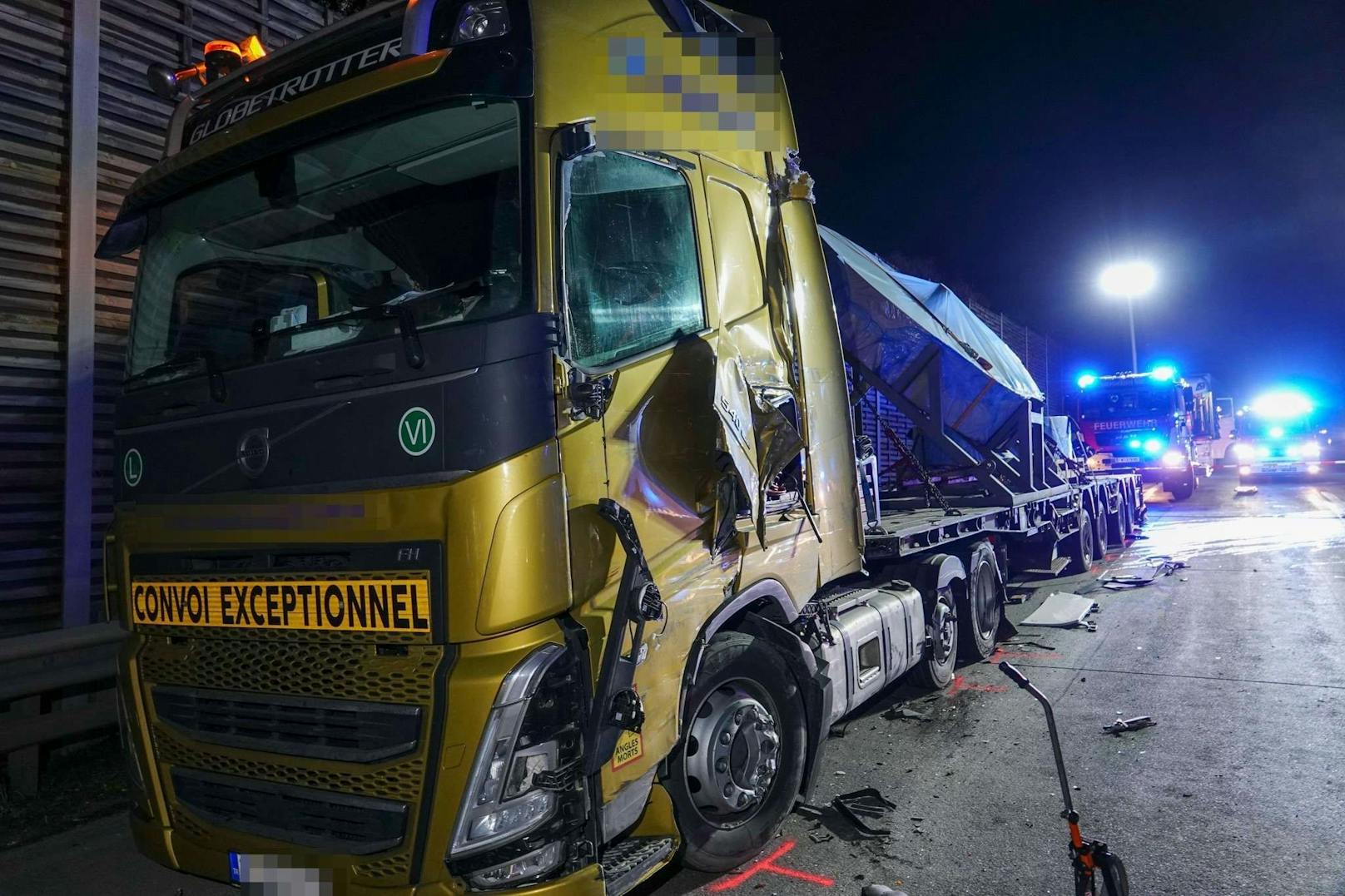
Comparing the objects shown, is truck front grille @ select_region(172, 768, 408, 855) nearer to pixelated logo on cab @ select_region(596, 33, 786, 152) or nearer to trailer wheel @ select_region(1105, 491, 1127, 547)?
pixelated logo on cab @ select_region(596, 33, 786, 152)

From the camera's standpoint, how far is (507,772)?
2.40 metres

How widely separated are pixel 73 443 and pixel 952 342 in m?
6.64

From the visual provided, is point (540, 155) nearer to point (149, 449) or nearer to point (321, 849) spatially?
point (149, 449)

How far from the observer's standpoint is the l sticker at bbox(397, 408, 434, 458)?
251 centimetres

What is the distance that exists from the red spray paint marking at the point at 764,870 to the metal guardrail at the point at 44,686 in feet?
10.7

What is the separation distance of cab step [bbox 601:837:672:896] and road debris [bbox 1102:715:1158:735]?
3545 millimetres

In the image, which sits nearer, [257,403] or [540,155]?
[540,155]

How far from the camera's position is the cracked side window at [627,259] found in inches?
110

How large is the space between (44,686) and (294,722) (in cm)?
291

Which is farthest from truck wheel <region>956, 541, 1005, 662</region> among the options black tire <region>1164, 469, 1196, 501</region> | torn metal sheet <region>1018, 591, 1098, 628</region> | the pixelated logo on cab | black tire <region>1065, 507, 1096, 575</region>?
black tire <region>1164, 469, 1196, 501</region>

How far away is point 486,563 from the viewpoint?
242 cm

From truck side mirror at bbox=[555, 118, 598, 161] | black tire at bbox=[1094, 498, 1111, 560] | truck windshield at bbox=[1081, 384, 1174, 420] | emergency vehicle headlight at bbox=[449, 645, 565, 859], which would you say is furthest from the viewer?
truck windshield at bbox=[1081, 384, 1174, 420]

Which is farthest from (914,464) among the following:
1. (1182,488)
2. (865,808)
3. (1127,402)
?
(1182,488)

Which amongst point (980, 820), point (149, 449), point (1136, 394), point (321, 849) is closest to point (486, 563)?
point (321, 849)
